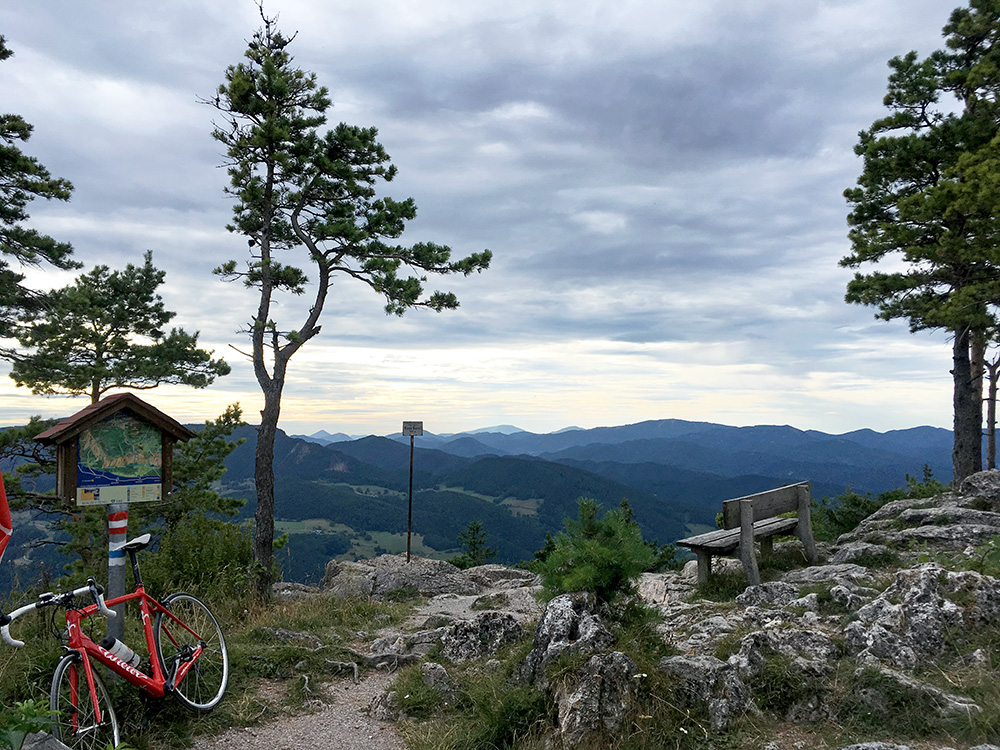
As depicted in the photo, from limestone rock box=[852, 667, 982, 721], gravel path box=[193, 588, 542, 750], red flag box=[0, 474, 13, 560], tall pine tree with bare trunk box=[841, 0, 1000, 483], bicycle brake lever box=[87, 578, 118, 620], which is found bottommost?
gravel path box=[193, 588, 542, 750]

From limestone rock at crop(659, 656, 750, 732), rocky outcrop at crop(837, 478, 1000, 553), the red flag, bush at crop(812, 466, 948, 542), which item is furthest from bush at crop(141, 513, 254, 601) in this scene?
bush at crop(812, 466, 948, 542)

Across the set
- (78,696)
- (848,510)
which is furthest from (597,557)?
(848,510)

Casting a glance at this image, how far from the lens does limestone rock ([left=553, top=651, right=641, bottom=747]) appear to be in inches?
159

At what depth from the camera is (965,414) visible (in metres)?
15.2

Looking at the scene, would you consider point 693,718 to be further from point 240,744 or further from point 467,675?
point 240,744

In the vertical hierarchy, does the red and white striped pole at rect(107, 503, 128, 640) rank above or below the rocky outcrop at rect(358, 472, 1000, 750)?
above

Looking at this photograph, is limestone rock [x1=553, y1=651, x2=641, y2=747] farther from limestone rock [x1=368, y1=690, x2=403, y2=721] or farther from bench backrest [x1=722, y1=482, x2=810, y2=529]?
bench backrest [x1=722, y1=482, x2=810, y2=529]

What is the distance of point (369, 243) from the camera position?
13023mm

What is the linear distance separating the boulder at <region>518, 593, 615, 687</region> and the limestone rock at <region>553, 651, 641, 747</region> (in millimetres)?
236

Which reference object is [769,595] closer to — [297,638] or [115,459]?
[297,638]

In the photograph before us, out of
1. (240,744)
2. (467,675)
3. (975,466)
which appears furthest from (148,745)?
(975,466)

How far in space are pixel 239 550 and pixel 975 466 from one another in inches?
664

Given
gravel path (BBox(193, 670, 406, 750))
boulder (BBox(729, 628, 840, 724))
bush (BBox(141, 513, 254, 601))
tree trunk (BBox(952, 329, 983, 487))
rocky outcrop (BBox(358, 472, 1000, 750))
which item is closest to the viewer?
rocky outcrop (BBox(358, 472, 1000, 750))

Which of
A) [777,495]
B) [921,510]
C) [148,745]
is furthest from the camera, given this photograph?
[921,510]
